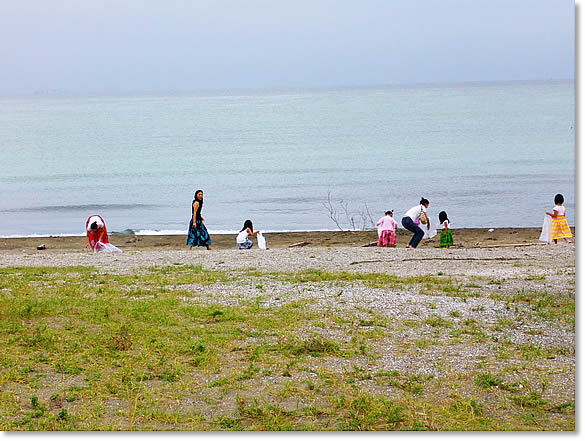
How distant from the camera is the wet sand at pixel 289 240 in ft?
69.2

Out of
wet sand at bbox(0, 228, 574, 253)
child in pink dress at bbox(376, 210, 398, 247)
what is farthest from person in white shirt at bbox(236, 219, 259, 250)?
child in pink dress at bbox(376, 210, 398, 247)

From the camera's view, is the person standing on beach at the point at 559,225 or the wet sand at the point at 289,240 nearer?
the person standing on beach at the point at 559,225

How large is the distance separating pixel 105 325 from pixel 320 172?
41.9m

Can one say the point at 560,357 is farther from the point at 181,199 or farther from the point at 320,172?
the point at 320,172

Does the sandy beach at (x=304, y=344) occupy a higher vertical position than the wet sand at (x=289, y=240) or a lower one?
lower

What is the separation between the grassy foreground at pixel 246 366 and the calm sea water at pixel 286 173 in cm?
1780

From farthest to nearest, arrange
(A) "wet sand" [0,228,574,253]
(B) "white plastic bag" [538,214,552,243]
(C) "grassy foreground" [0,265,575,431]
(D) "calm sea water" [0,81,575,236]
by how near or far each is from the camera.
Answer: (D) "calm sea water" [0,81,575,236] < (A) "wet sand" [0,228,574,253] < (B) "white plastic bag" [538,214,552,243] < (C) "grassy foreground" [0,265,575,431]

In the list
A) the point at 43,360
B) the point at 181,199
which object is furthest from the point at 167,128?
the point at 43,360

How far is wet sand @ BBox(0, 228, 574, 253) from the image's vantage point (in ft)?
69.2

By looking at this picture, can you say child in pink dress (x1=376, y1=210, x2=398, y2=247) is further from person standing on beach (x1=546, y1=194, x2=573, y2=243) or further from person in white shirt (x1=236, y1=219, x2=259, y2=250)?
person standing on beach (x1=546, y1=194, x2=573, y2=243)

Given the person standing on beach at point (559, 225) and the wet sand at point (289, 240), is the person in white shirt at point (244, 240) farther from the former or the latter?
the person standing on beach at point (559, 225)

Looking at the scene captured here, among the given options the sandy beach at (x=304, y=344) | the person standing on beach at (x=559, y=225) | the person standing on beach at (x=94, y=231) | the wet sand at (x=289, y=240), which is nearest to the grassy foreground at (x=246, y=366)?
the sandy beach at (x=304, y=344)

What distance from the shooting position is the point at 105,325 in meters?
8.62

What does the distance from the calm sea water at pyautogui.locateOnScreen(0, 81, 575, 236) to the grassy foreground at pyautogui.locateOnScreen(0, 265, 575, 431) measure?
1780 cm
